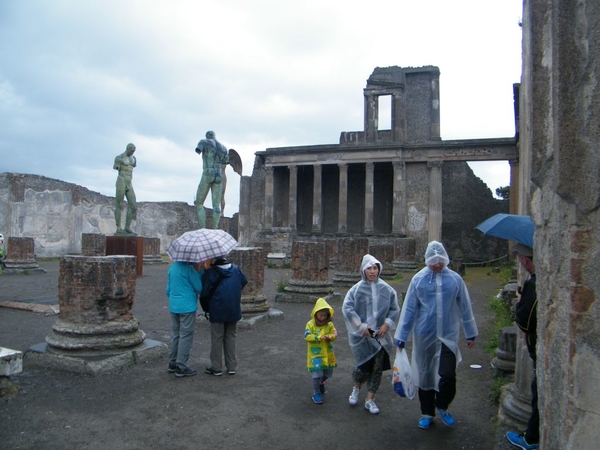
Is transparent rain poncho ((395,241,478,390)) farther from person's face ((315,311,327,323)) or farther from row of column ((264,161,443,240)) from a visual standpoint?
row of column ((264,161,443,240))

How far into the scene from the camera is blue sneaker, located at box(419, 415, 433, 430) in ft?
12.5

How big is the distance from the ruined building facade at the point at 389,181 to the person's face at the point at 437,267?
18281mm

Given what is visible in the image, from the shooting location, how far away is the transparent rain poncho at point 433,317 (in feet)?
12.6

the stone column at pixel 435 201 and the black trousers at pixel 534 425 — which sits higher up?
the stone column at pixel 435 201

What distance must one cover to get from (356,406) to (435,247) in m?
1.52

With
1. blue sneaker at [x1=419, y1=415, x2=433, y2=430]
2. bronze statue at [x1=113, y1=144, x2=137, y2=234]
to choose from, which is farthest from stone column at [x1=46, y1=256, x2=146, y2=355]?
bronze statue at [x1=113, y1=144, x2=137, y2=234]

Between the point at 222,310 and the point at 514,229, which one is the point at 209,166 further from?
the point at 514,229

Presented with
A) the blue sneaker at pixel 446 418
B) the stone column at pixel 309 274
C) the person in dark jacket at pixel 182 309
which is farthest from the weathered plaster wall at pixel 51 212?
the blue sneaker at pixel 446 418

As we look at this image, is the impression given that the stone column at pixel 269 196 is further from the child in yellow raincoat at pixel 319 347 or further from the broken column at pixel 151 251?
the child in yellow raincoat at pixel 319 347

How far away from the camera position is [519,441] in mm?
3207

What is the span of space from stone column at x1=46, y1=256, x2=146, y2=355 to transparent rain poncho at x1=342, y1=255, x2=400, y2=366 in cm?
263

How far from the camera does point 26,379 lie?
4.80 metres

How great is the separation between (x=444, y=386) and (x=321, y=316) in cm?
117

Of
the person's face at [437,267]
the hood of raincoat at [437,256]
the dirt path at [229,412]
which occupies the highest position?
the hood of raincoat at [437,256]
